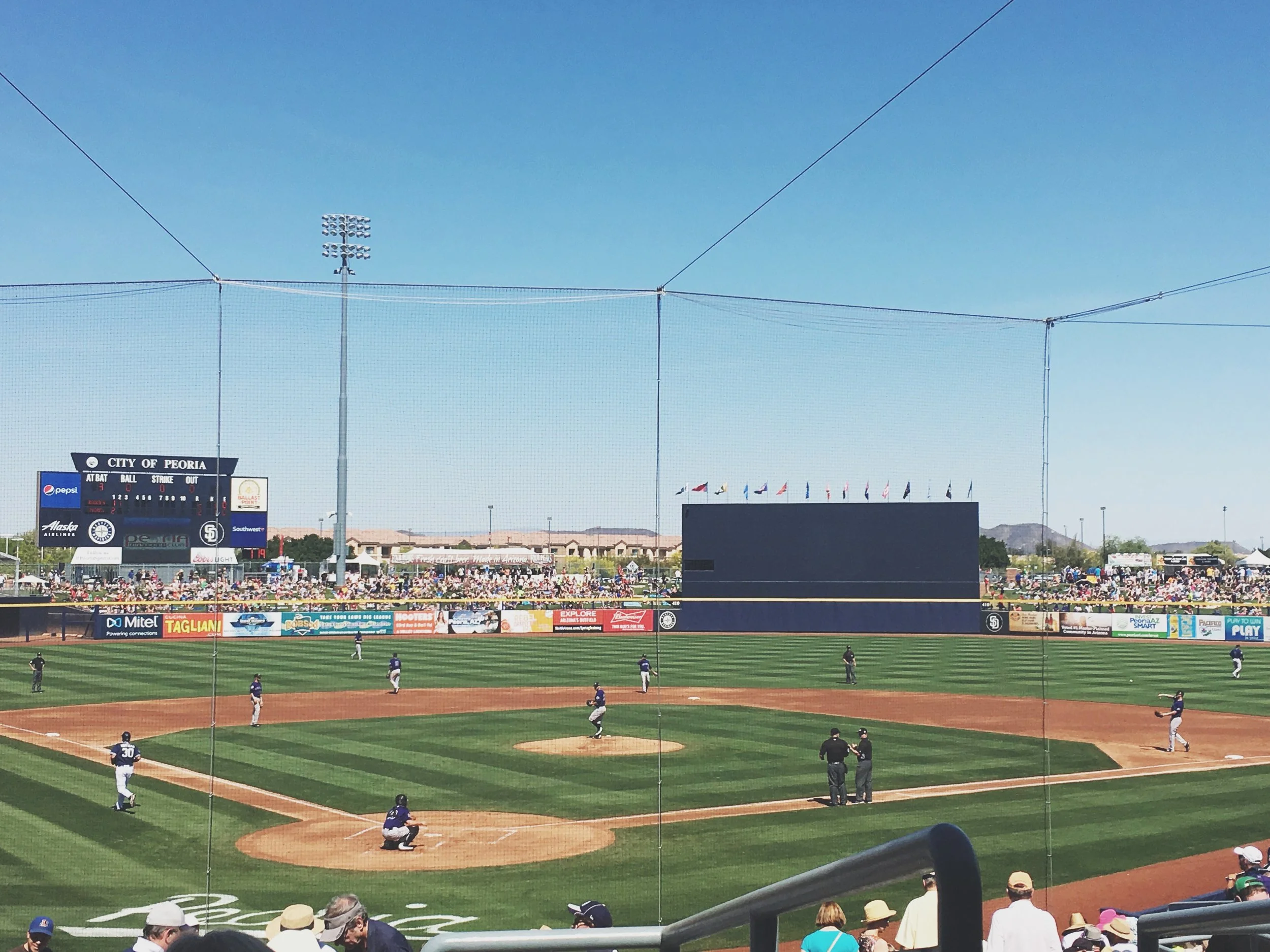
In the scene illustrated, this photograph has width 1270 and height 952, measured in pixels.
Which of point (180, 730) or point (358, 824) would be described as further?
point (180, 730)

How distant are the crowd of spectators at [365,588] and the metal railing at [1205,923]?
1582cm

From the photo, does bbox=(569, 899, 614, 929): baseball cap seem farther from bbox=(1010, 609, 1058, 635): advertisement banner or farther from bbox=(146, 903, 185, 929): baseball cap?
bbox=(1010, 609, 1058, 635): advertisement banner

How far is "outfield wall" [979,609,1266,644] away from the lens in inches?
1833

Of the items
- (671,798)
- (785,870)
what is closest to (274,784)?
(671,798)

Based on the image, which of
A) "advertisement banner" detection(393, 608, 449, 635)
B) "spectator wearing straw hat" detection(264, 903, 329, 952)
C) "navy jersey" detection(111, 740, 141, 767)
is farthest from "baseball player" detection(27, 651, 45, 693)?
"spectator wearing straw hat" detection(264, 903, 329, 952)

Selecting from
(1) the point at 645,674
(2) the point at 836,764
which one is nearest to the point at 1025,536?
(2) the point at 836,764

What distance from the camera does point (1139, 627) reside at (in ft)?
153

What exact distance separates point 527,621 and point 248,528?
3408cm

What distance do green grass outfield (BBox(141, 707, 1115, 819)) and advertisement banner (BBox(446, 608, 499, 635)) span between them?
1962 cm

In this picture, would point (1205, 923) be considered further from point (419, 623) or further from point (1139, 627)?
point (1139, 627)

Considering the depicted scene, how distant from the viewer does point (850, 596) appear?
125ft

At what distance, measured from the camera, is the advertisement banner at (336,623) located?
42.8 m

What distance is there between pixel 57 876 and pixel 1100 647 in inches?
1546

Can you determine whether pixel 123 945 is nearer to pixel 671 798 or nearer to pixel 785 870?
pixel 785 870
